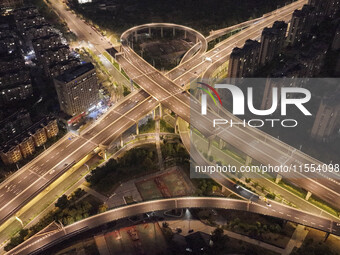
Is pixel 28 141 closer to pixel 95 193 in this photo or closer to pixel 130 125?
pixel 95 193

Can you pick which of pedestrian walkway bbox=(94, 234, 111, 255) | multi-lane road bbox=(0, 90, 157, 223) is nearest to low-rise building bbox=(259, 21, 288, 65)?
multi-lane road bbox=(0, 90, 157, 223)

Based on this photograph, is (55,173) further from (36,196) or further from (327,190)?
(327,190)

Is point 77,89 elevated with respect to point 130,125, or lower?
elevated

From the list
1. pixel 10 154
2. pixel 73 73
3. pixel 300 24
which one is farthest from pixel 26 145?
pixel 300 24

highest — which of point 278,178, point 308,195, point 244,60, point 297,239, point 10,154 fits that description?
point 244,60

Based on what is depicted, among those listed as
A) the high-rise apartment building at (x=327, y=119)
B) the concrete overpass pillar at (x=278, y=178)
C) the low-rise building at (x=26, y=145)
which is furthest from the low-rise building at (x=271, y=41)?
the low-rise building at (x=26, y=145)

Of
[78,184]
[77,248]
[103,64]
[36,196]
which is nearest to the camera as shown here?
[77,248]

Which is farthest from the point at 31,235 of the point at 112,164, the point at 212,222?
the point at 212,222

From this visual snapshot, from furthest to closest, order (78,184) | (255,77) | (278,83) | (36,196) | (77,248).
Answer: (255,77) → (278,83) → (78,184) → (36,196) → (77,248)

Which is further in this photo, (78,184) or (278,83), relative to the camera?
(278,83)

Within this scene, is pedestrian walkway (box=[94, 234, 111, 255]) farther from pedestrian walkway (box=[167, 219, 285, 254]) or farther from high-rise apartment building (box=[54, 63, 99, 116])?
high-rise apartment building (box=[54, 63, 99, 116])
